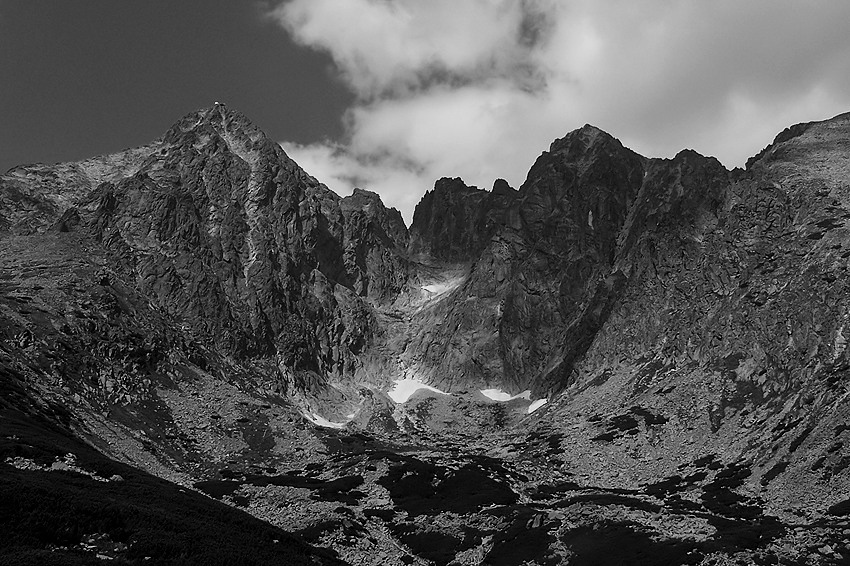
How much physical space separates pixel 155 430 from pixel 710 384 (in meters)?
122

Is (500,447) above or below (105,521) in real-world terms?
above

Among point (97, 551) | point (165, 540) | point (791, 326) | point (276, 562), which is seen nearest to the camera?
point (97, 551)

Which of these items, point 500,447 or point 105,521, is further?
point 500,447

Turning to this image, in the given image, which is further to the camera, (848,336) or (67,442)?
(848,336)

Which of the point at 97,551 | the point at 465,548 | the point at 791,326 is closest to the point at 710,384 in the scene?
the point at 791,326

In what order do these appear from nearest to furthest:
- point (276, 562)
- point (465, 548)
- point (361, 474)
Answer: point (276, 562)
point (465, 548)
point (361, 474)

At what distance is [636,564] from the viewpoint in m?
73.4

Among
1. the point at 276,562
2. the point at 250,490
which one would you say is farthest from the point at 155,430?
the point at 276,562

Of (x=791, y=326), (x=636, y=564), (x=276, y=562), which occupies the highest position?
(x=791, y=326)

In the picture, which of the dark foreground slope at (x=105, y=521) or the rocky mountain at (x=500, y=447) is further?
the rocky mountain at (x=500, y=447)

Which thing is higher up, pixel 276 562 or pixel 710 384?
pixel 710 384

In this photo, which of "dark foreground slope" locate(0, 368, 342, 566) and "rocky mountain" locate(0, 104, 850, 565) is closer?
"dark foreground slope" locate(0, 368, 342, 566)

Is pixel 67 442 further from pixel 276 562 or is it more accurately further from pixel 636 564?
pixel 636 564

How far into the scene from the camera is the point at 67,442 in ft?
300
